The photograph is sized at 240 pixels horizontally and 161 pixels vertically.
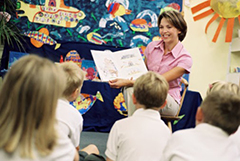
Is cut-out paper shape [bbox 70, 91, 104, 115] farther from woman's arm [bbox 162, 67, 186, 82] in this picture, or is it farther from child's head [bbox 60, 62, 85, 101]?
child's head [bbox 60, 62, 85, 101]

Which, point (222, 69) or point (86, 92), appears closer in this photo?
point (86, 92)

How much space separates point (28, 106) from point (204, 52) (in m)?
4.05

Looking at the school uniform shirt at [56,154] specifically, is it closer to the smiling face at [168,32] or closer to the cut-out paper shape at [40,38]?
the smiling face at [168,32]

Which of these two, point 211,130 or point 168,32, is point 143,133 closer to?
point 211,130

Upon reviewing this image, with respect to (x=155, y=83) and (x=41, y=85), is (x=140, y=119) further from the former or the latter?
(x=41, y=85)

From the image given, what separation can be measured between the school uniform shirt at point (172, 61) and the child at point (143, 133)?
840mm

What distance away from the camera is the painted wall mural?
11.8 feet

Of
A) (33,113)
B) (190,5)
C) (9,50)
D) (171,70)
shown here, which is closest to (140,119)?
(33,113)

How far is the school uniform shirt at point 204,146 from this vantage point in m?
0.93

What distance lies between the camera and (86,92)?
334cm

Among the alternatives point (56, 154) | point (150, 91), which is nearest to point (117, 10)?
point (150, 91)

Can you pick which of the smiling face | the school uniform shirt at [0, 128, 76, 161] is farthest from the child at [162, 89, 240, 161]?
the smiling face

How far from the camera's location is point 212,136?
3.10ft

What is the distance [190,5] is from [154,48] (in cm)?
224
